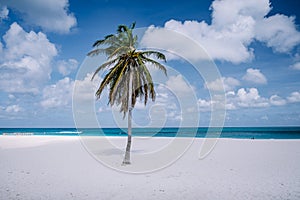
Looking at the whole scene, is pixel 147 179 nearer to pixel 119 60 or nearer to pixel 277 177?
pixel 277 177

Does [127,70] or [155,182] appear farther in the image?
[127,70]

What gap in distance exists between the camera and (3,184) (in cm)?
837

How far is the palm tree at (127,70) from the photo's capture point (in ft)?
39.5

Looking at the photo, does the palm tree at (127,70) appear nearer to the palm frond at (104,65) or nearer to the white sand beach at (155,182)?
the palm frond at (104,65)

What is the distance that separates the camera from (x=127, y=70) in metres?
12.4

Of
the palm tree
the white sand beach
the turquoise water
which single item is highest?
the palm tree

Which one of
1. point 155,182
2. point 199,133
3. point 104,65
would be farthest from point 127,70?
point 199,133

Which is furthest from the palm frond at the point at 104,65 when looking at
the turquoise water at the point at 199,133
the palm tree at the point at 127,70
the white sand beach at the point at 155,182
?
the turquoise water at the point at 199,133

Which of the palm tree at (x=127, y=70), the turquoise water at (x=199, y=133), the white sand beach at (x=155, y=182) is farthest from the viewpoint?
the turquoise water at (x=199, y=133)

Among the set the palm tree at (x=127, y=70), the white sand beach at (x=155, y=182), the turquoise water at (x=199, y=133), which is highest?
the palm tree at (x=127, y=70)

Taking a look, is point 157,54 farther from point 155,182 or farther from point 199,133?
point 199,133

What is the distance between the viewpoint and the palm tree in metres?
12.0

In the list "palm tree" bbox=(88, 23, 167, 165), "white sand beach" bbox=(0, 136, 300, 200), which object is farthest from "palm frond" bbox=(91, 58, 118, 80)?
"white sand beach" bbox=(0, 136, 300, 200)

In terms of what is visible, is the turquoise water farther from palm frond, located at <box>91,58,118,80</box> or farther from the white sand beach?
the white sand beach
